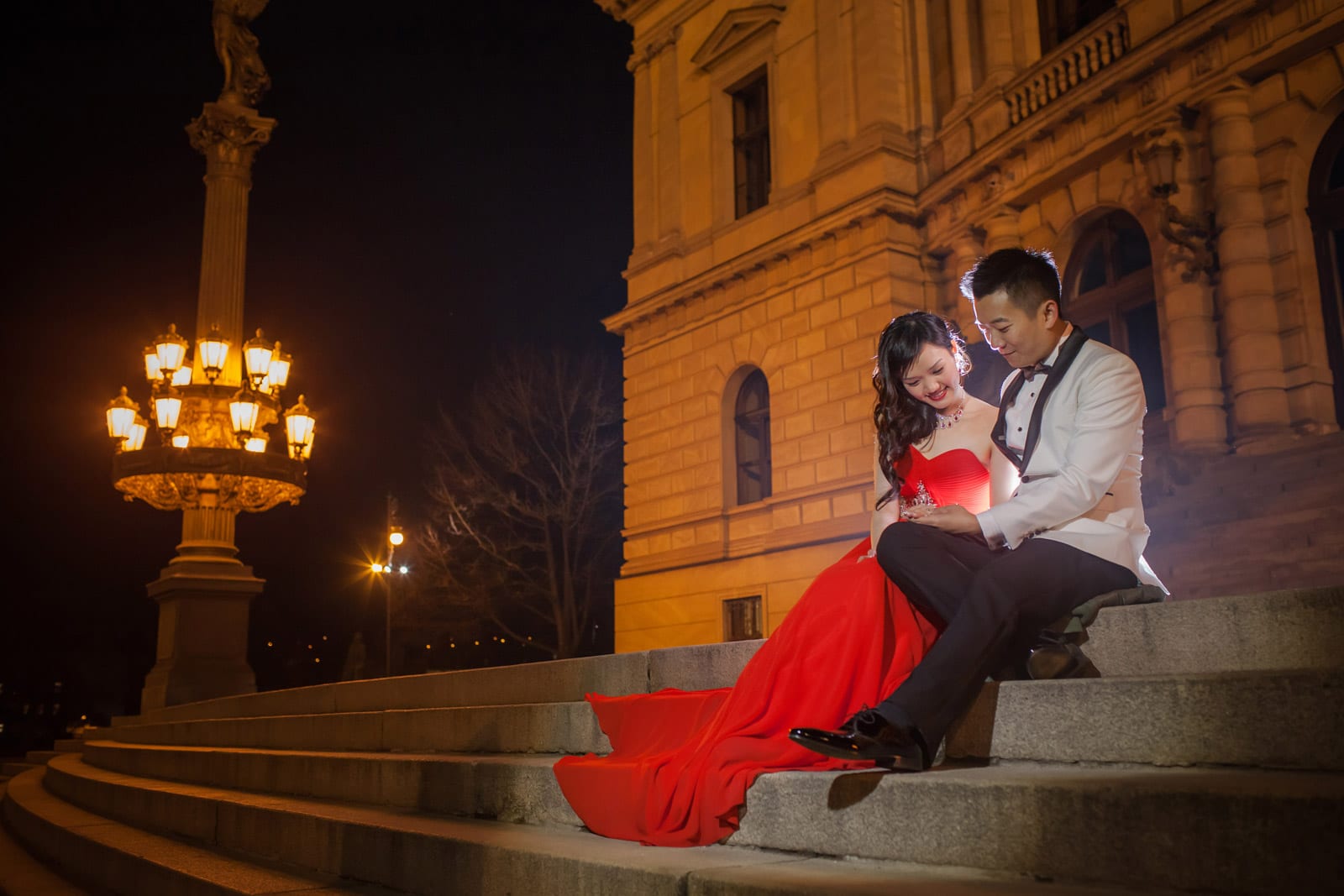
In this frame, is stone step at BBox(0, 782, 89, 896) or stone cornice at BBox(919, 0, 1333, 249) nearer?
stone step at BBox(0, 782, 89, 896)

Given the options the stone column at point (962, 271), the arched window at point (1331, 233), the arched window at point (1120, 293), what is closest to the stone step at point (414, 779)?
the arched window at point (1331, 233)

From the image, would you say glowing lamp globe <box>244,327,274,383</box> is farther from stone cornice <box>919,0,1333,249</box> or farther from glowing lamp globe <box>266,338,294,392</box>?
stone cornice <box>919,0,1333,249</box>

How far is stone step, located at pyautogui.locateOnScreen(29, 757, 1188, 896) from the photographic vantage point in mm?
2891

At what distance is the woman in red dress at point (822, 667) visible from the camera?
12.4ft

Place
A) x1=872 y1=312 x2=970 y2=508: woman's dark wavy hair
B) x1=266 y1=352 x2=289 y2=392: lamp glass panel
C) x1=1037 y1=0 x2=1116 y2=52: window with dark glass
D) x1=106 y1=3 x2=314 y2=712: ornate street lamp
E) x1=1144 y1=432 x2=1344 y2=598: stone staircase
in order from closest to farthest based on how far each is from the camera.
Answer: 1. x1=872 y1=312 x2=970 y2=508: woman's dark wavy hair
2. x1=1144 y1=432 x2=1344 y2=598: stone staircase
3. x1=106 y1=3 x2=314 y2=712: ornate street lamp
4. x1=266 y1=352 x2=289 y2=392: lamp glass panel
5. x1=1037 y1=0 x2=1116 y2=52: window with dark glass

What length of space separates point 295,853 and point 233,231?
13.8 m

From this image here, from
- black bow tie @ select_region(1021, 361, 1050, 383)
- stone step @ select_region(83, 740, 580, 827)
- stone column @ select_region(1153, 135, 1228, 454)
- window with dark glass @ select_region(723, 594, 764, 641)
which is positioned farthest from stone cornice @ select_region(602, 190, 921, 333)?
black bow tie @ select_region(1021, 361, 1050, 383)

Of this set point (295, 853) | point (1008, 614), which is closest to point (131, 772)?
point (295, 853)

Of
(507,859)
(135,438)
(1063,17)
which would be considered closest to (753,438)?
(1063,17)

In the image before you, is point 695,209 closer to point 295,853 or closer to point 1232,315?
point 1232,315

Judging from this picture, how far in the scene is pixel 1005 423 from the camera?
14.4 feet

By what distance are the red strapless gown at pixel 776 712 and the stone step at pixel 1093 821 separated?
227mm

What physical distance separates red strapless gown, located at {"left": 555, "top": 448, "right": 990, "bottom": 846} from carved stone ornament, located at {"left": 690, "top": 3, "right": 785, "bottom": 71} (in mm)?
18353

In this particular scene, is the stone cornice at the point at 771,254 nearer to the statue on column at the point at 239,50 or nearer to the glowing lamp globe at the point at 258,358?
the statue on column at the point at 239,50
